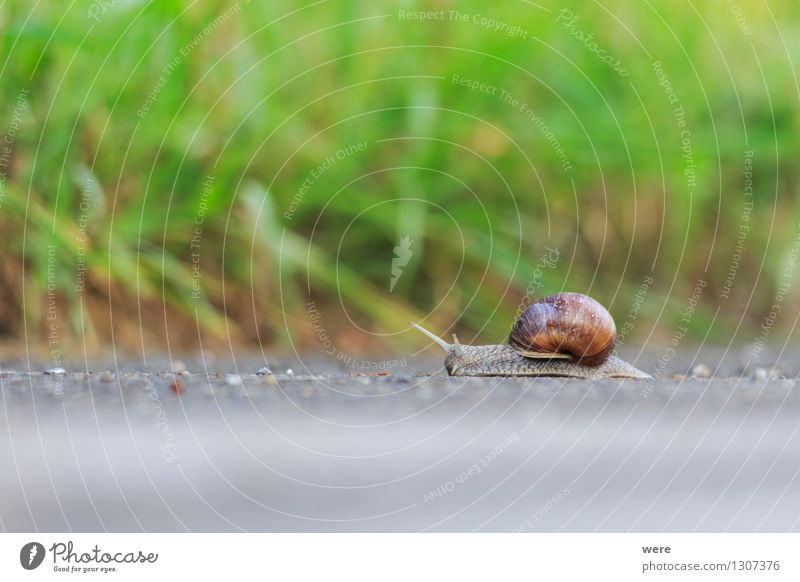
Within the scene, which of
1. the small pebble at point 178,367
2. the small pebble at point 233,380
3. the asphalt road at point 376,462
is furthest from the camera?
the small pebble at point 178,367

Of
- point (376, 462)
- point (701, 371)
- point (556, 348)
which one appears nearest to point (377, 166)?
point (556, 348)

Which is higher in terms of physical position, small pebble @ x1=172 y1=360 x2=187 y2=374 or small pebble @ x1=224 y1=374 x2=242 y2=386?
small pebble @ x1=172 y1=360 x2=187 y2=374

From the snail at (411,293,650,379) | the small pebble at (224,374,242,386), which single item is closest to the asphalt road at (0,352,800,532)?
the small pebble at (224,374,242,386)

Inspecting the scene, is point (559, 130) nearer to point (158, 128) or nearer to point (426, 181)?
point (426, 181)

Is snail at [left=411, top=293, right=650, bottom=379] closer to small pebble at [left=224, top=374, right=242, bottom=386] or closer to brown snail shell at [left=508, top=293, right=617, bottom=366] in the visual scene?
brown snail shell at [left=508, top=293, right=617, bottom=366]

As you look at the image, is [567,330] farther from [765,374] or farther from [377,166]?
[377,166]

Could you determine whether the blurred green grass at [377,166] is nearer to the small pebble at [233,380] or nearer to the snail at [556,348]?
the snail at [556,348]

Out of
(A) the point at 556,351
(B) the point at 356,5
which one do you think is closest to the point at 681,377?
(A) the point at 556,351

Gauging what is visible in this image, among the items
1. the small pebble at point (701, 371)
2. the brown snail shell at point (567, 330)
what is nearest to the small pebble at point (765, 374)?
the small pebble at point (701, 371)
